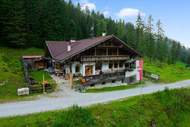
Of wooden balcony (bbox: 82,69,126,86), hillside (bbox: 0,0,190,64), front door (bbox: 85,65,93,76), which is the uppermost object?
hillside (bbox: 0,0,190,64)

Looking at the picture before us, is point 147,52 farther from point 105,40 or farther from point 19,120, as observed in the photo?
point 19,120

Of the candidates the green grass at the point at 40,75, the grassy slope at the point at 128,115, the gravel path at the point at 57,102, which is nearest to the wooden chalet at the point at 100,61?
the green grass at the point at 40,75

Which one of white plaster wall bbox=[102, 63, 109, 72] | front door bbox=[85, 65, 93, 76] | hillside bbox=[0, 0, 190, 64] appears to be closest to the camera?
front door bbox=[85, 65, 93, 76]

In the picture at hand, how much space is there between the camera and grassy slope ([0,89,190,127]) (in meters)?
17.1

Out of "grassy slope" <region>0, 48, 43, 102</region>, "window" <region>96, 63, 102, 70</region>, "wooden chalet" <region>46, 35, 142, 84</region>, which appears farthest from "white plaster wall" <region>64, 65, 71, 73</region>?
"grassy slope" <region>0, 48, 43, 102</region>

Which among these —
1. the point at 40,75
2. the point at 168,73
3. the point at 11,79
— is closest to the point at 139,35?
the point at 168,73

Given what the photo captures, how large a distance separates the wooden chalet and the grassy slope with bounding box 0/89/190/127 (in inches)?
340

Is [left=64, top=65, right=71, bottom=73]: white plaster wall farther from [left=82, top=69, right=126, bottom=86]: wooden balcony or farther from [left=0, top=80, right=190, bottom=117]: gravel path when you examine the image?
[left=0, top=80, right=190, bottom=117]: gravel path

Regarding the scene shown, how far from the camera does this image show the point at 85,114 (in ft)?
60.3

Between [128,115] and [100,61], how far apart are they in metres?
17.3

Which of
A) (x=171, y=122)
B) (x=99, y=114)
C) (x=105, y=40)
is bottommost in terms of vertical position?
(x=171, y=122)

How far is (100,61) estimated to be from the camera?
121ft

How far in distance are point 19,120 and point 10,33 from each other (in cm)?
4133

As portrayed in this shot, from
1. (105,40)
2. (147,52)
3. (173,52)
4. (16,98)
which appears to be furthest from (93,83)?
(173,52)
